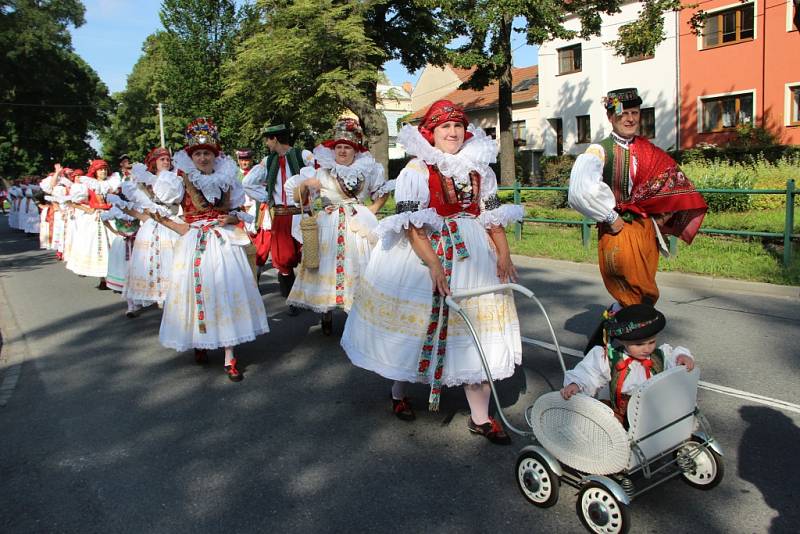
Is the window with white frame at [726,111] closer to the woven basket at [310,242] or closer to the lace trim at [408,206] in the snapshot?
the woven basket at [310,242]

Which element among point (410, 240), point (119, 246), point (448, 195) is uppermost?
point (448, 195)

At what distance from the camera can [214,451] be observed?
4.31 metres

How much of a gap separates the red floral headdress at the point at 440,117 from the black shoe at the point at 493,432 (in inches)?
71.2

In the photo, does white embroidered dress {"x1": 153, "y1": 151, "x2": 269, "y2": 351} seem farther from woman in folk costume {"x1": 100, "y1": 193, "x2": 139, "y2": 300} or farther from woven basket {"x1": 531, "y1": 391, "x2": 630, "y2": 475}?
woman in folk costume {"x1": 100, "y1": 193, "x2": 139, "y2": 300}

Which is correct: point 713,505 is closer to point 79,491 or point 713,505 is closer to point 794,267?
point 79,491

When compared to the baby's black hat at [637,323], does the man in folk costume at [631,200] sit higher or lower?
higher

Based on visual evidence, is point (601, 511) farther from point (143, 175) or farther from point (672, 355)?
point (143, 175)

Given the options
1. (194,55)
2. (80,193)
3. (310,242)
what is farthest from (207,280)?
(194,55)

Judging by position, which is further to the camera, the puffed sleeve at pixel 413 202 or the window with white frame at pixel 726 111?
the window with white frame at pixel 726 111

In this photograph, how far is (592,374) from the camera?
3420mm

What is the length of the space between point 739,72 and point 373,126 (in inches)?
615


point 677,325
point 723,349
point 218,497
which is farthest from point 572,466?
point 677,325

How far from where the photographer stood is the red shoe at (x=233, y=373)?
5.75 meters

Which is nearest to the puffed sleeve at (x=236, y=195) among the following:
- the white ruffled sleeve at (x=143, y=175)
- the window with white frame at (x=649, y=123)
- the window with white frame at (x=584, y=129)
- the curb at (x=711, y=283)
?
the white ruffled sleeve at (x=143, y=175)
